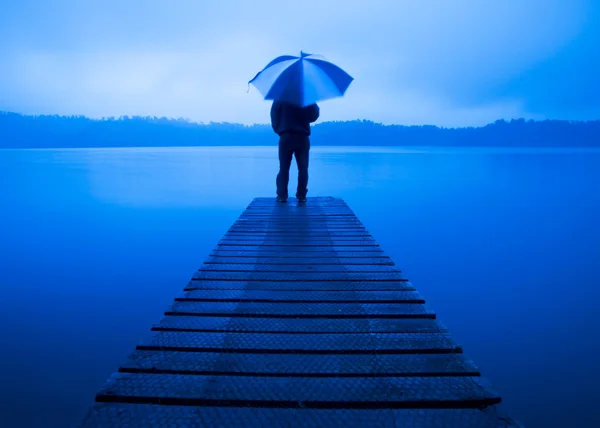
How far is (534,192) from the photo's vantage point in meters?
20.0

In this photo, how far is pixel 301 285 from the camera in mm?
3295

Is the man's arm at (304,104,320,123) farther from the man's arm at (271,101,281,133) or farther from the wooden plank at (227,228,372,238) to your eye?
the wooden plank at (227,228,372,238)

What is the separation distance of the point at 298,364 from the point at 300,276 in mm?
1443

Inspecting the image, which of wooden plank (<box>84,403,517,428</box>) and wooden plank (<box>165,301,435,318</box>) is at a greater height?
wooden plank (<box>165,301,435,318</box>)

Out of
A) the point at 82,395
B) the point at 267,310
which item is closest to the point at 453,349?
the point at 267,310

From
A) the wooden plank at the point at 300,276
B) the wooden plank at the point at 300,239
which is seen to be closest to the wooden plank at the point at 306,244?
the wooden plank at the point at 300,239

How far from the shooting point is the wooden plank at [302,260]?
12.8 feet

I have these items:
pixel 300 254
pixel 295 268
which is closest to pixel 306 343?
pixel 295 268

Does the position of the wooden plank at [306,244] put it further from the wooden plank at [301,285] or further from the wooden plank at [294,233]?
the wooden plank at [301,285]

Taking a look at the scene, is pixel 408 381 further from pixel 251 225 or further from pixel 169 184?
pixel 169 184

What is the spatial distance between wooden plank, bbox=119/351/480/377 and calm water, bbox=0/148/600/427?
218 cm

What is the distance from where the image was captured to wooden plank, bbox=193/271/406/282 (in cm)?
343

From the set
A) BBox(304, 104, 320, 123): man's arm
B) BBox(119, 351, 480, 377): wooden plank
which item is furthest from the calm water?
BBox(304, 104, 320, 123): man's arm

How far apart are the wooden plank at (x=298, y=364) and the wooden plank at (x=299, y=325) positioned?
291 millimetres
